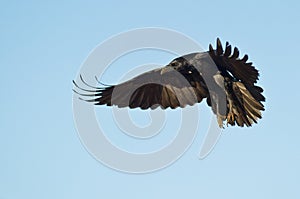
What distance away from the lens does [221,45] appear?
1950cm

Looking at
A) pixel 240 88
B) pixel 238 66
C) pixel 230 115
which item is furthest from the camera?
pixel 230 115

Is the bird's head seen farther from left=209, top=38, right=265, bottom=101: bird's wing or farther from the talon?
the talon

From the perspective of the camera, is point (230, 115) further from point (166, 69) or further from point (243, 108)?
point (166, 69)

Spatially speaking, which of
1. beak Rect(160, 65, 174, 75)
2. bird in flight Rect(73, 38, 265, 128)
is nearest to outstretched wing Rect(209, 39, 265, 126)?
bird in flight Rect(73, 38, 265, 128)

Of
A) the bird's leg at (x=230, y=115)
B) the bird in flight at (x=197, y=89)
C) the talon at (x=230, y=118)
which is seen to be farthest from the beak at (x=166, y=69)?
the talon at (x=230, y=118)

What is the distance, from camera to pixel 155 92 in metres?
22.1

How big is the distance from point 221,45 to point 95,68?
9.88 feet

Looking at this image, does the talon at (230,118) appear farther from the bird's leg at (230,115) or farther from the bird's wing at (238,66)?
the bird's wing at (238,66)

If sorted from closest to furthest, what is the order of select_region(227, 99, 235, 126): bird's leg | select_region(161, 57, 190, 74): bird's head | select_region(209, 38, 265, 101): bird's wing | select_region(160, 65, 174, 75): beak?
select_region(209, 38, 265, 101): bird's wing, select_region(161, 57, 190, 74): bird's head, select_region(160, 65, 174, 75): beak, select_region(227, 99, 235, 126): bird's leg

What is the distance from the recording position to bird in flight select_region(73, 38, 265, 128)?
2056 cm

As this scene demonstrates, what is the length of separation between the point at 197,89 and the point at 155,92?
1.14m

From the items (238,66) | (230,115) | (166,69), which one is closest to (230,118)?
(230,115)

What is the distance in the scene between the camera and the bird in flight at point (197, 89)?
2056 cm

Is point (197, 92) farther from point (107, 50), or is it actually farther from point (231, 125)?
point (107, 50)
